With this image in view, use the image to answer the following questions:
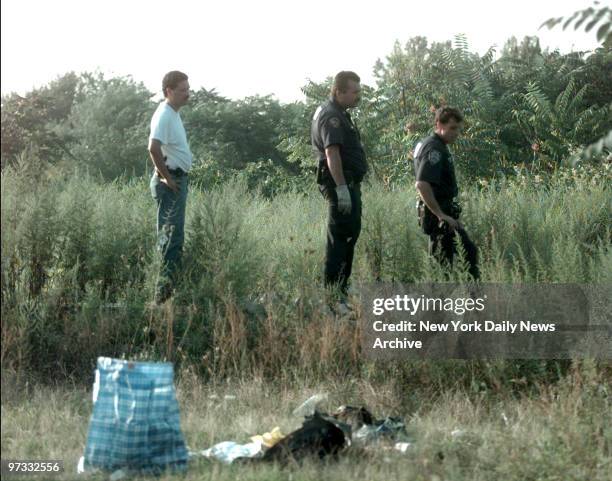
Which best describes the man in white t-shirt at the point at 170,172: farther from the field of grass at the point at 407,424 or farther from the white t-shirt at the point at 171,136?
the field of grass at the point at 407,424

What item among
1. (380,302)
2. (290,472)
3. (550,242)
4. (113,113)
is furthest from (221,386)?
(113,113)

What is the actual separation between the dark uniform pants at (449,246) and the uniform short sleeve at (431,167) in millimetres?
459

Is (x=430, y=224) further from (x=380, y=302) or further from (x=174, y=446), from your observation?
(x=174, y=446)

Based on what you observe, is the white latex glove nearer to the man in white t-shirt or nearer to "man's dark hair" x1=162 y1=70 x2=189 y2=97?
the man in white t-shirt

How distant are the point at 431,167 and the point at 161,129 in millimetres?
2449

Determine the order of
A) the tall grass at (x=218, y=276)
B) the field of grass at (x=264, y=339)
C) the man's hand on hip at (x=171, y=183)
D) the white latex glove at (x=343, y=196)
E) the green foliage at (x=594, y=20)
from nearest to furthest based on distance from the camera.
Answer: the green foliage at (x=594, y=20) < the field of grass at (x=264, y=339) < the tall grass at (x=218, y=276) < the man's hand on hip at (x=171, y=183) < the white latex glove at (x=343, y=196)

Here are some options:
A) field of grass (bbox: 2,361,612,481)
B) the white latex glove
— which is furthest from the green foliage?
the white latex glove

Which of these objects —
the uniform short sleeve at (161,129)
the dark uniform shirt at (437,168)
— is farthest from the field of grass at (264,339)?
the uniform short sleeve at (161,129)

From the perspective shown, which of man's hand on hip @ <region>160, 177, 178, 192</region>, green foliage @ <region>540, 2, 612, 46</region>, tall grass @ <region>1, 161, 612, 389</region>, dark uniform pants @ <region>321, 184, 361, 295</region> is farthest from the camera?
dark uniform pants @ <region>321, 184, 361, 295</region>

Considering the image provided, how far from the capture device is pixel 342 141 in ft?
29.6

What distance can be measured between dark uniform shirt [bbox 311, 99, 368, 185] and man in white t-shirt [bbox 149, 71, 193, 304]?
1203 millimetres

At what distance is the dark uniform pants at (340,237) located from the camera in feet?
30.0

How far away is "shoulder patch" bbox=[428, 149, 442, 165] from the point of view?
361 inches

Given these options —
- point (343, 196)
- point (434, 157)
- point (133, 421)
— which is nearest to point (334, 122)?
point (343, 196)
